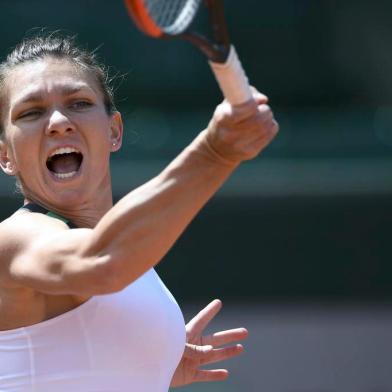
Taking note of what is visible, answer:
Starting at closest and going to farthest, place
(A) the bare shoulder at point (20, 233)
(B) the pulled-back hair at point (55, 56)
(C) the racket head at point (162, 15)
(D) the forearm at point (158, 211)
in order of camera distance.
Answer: (C) the racket head at point (162, 15), (D) the forearm at point (158, 211), (A) the bare shoulder at point (20, 233), (B) the pulled-back hair at point (55, 56)

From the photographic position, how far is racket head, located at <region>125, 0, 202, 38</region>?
1834 millimetres

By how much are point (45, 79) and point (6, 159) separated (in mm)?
294

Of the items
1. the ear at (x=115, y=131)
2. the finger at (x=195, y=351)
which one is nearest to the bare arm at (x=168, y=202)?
the ear at (x=115, y=131)

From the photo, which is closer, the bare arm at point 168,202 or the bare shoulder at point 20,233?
the bare arm at point 168,202

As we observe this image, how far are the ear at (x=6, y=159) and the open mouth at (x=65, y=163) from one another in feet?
0.45

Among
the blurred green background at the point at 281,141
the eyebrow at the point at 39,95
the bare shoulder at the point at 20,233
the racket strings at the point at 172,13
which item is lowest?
the bare shoulder at the point at 20,233

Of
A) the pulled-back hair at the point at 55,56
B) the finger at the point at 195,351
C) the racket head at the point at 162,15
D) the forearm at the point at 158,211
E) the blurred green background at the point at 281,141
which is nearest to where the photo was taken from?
the racket head at the point at 162,15

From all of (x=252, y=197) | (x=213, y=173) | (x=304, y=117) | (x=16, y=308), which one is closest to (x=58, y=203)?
(x=16, y=308)

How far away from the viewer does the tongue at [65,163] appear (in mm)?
2525

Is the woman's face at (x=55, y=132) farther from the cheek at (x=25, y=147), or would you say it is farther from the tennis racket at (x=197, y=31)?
the tennis racket at (x=197, y=31)

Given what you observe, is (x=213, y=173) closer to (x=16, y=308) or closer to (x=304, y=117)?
(x=16, y=308)

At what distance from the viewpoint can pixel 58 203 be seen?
2506mm

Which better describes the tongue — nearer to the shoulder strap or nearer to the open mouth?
the open mouth

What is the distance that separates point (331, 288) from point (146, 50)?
2498 millimetres
